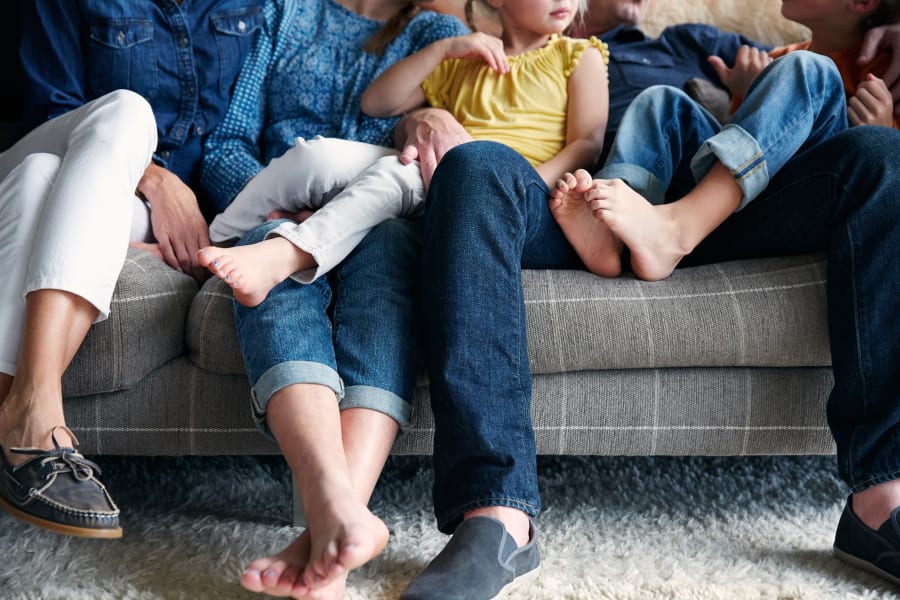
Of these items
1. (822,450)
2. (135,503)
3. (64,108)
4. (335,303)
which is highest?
(64,108)

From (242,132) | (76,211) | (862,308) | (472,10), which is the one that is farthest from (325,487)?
(472,10)

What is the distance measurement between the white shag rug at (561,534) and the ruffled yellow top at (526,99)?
1.92ft

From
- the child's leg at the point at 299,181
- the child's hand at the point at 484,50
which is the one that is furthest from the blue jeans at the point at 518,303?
the child's hand at the point at 484,50

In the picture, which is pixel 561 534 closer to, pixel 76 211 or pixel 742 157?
pixel 742 157

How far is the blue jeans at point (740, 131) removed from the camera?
1.28 m

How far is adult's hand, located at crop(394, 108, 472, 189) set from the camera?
4.71 ft

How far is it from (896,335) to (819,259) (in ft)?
0.56

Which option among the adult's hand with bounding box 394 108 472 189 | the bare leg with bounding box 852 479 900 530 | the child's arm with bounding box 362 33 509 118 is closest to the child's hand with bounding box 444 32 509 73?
the child's arm with bounding box 362 33 509 118

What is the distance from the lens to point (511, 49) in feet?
5.55

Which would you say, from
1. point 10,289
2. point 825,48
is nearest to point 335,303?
point 10,289

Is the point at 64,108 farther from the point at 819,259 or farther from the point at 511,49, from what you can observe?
the point at 819,259

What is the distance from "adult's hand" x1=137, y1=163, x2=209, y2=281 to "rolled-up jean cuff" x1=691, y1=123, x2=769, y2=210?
0.83m

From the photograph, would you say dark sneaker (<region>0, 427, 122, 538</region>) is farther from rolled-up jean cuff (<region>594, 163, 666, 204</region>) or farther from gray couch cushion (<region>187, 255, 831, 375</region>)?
rolled-up jean cuff (<region>594, 163, 666, 204</region>)

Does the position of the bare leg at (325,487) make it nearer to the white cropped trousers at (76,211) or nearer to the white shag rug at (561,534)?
the white shag rug at (561,534)
